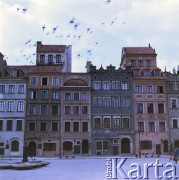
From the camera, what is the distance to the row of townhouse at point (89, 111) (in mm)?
46219

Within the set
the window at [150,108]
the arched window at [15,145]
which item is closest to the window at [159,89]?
the window at [150,108]

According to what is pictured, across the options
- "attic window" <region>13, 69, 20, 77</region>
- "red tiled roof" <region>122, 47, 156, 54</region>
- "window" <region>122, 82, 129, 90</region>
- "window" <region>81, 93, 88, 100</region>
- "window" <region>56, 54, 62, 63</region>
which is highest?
"red tiled roof" <region>122, 47, 156, 54</region>

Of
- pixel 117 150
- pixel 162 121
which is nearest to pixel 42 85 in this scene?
pixel 117 150

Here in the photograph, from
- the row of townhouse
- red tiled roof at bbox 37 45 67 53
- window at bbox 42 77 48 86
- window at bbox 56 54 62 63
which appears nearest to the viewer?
the row of townhouse

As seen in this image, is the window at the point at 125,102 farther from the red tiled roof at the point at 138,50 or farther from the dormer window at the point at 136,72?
the red tiled roof at the point at 138,50

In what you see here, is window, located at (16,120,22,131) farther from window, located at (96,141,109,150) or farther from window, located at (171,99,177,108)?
window, located at (171,99,177,108)

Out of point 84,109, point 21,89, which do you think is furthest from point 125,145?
point 21,89

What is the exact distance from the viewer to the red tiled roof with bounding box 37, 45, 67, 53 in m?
53.5

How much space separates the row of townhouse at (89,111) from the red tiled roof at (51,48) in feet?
17.0

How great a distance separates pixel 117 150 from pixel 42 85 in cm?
1496

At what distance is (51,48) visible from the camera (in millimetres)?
54562

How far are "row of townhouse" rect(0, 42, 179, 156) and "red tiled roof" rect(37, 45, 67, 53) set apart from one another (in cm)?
520

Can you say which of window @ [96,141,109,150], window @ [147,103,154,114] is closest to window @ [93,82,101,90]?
window @ [147,103,154,114]

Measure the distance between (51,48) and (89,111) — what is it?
14.4 m
